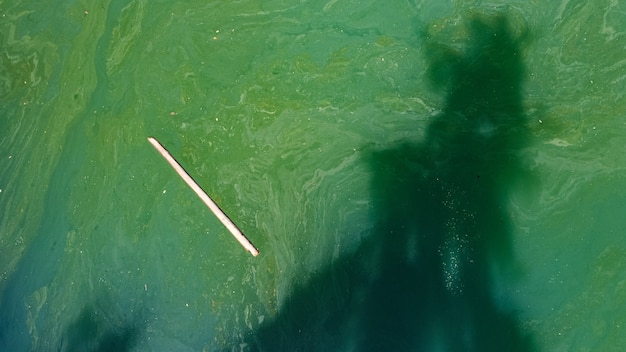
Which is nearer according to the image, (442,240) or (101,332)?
(442,240)

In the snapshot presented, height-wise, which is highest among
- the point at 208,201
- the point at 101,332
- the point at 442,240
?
the point at 208,201

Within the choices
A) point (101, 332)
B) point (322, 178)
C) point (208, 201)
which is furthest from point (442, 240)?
point (101, 332)

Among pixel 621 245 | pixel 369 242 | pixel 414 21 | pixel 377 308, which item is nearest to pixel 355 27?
pixel 414 21

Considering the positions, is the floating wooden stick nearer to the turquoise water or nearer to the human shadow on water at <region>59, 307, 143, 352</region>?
the turquoise water

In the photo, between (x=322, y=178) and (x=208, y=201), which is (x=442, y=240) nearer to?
(x=322, y=178)

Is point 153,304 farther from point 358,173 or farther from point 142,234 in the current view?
point 358,173

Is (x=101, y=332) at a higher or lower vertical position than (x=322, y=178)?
lower

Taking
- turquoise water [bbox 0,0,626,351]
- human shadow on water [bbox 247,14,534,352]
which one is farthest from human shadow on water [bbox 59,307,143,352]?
human shadow on water [bbox 247,14,534,352]

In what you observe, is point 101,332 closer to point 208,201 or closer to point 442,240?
point 208,201
